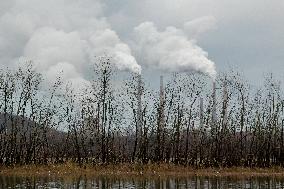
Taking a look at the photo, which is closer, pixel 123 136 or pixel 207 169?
pixel 207 169

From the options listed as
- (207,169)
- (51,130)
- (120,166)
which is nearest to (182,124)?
(207,169)

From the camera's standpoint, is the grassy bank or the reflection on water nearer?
the reflection on water

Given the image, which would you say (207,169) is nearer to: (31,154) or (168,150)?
(168,150)

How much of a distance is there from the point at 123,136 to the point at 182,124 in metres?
10.9

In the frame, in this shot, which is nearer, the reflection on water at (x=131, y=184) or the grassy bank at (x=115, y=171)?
the reflection on water at (x=131, y=184)

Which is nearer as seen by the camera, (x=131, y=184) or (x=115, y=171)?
(x=131, y=184)

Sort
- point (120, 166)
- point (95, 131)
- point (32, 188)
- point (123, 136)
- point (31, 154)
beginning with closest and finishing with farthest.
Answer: point (32, 188)
point (120, 166)
point (31, 154)
point (95, 131)
point (123, 136)

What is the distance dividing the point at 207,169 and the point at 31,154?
2037 centimetres

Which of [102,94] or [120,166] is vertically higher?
[102,94]

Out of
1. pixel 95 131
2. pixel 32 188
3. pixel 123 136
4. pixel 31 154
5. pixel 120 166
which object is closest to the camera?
pixel 32 188

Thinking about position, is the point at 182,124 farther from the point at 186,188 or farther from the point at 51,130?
the point at 186,188

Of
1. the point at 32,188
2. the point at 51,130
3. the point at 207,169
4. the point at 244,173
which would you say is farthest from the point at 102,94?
the point at 32,188

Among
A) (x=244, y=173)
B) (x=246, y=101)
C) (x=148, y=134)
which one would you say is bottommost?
(x=244, y=173)

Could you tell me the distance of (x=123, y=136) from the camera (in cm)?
6900
